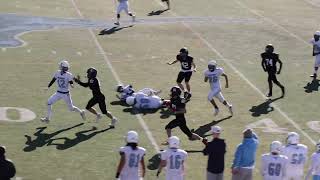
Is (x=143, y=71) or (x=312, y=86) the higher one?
(x=143, y=71)

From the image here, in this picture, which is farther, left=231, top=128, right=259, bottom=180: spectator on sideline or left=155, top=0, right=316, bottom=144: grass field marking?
left=155, top=0, right=316, bottom=144: grass field marking

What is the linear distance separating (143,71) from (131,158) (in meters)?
9.63

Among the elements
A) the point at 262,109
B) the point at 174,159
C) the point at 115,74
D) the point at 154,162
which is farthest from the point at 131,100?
the point at 174,159

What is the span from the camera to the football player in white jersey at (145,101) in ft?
56.0

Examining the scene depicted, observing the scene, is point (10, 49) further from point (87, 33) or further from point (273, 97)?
point (273, 97)

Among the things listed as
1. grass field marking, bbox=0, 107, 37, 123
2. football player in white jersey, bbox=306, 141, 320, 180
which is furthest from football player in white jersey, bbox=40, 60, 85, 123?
football player in white jersey, bbox=306, 141, 320, 180

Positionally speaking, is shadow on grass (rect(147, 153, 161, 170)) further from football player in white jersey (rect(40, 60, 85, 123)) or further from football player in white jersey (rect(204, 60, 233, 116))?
football player in white jersey (rect(204, 60, 233, 116))

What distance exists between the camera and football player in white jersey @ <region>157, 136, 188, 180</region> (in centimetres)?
1123

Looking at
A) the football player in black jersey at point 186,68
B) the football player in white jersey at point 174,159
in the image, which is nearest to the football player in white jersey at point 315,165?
the football player in white jersey at point 174,159

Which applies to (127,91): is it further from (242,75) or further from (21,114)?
(242,75)

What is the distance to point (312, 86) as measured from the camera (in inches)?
782

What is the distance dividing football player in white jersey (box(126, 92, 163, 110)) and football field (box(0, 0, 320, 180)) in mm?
235

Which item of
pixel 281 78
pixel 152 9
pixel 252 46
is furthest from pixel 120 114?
pixel 152 9

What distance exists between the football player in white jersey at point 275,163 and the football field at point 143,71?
1995 millimetres
